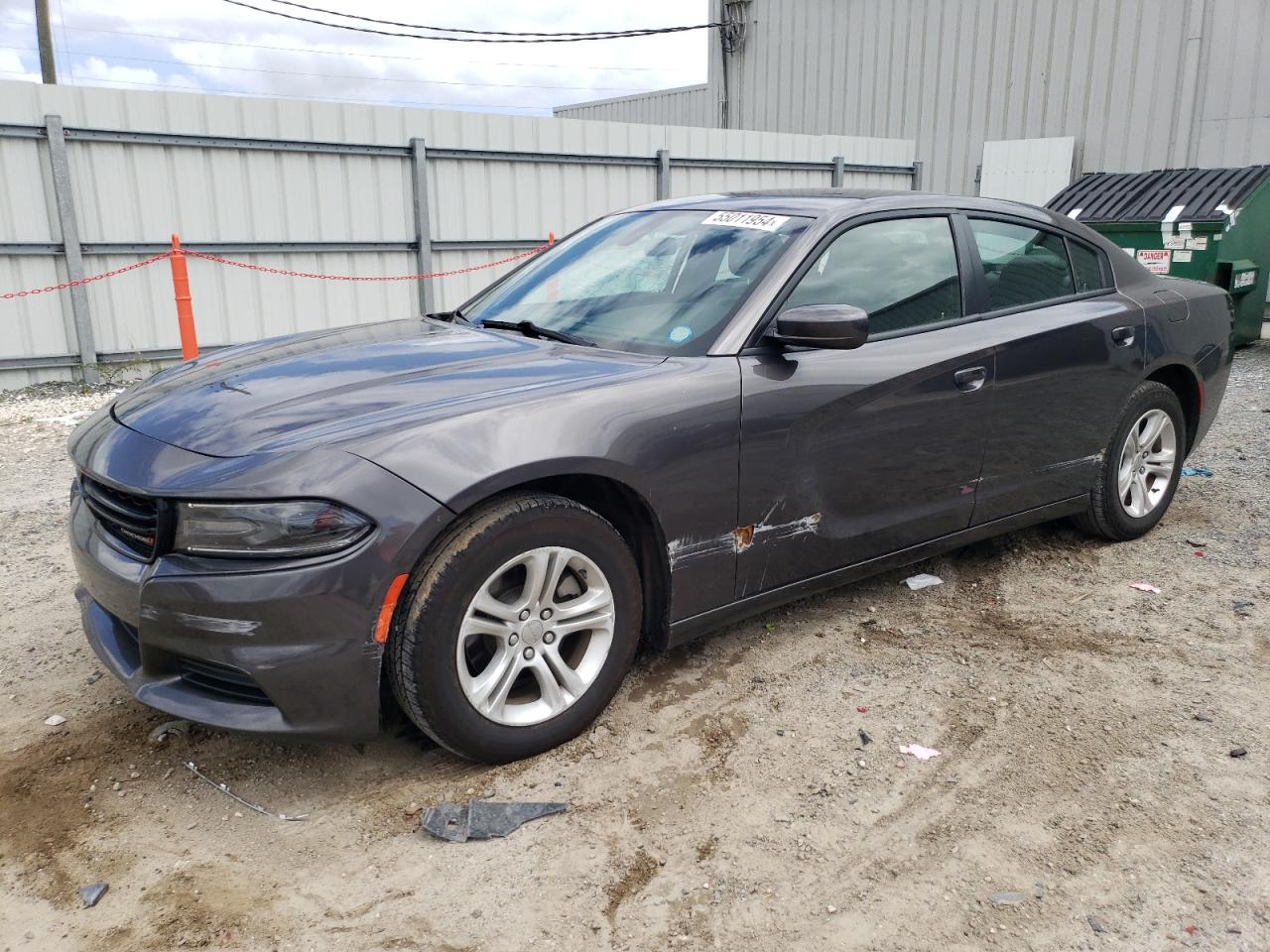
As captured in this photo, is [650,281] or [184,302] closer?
[650,281]

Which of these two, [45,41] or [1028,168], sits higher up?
[45,41]

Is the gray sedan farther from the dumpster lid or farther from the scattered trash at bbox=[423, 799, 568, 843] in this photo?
the dumpster lid

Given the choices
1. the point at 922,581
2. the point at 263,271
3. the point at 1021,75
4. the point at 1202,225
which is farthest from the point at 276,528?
the point at 1021,75

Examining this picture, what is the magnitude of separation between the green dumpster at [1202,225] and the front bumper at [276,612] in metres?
8.88

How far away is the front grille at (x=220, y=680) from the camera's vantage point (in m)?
2.53

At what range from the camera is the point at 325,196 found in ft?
33.6

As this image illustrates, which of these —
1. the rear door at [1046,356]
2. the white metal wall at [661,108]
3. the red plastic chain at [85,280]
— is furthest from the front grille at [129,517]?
the white metal wall at [661,108]

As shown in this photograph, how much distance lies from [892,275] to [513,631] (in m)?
1.90

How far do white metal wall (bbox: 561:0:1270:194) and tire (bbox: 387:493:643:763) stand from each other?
1241cm

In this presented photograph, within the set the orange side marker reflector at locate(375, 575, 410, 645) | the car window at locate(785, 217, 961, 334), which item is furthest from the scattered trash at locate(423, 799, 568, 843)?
the car window at locate(785, 217, 961, 334)

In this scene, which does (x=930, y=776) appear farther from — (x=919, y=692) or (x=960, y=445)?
(x=960, y=445)

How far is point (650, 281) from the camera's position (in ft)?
11.7

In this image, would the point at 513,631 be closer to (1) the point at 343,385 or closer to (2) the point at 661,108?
(1) the point at 343,385

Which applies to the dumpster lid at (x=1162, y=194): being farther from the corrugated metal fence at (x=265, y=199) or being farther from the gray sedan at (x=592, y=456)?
the gray sedan at (x=592, y=456)
